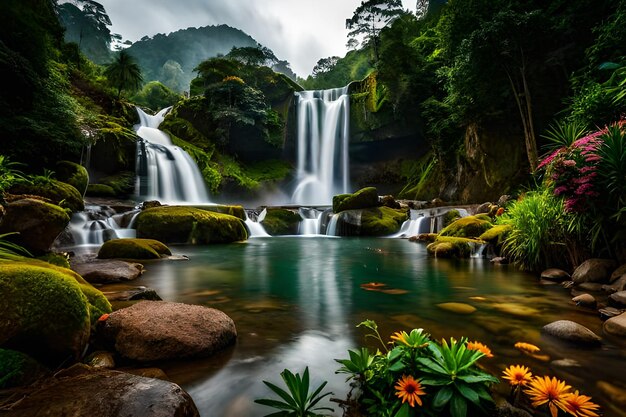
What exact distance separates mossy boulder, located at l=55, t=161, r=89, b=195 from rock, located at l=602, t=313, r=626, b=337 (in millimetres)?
14554

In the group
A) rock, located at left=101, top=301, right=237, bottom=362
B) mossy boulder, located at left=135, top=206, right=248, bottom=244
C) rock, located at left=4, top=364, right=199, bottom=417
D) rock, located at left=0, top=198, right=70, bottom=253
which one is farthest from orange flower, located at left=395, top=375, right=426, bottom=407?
mossy boulder, located at left=135, top=206, right=248, bottom=244

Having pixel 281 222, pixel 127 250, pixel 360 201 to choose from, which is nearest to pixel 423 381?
pixel 127 250

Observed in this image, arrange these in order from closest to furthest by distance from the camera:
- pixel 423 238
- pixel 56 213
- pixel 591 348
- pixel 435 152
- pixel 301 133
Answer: pixel 591 348 → pixel 56 213 → pixel 423 238 → pixel 435 152 → pixel 301 133

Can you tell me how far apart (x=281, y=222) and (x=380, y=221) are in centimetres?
492

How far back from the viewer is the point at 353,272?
6.71 metres

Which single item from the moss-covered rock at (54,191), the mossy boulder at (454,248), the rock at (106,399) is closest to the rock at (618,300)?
the mossy boulder at (454,248)

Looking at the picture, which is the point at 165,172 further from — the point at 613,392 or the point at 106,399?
the point at 613,392

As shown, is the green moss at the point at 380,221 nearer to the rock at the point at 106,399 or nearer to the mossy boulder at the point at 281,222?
the mossy boulder at the point at 281,222

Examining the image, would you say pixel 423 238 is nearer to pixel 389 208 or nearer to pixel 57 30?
pixel 389 208

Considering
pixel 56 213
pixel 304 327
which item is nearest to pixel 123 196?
pixel 56 213

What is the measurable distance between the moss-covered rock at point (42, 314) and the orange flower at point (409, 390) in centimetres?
225

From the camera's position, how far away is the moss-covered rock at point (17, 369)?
1.76 metres

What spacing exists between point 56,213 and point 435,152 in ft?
67.2

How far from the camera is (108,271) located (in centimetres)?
548
